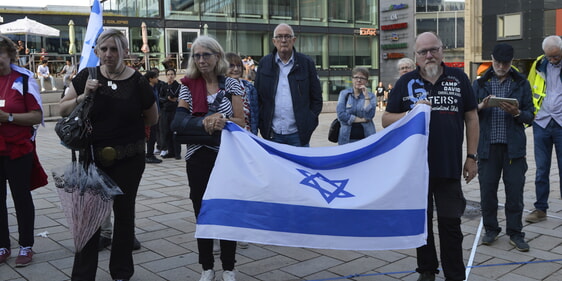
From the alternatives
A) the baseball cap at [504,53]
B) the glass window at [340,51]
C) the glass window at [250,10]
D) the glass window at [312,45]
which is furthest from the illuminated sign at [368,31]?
the baseball cap at [504,53]

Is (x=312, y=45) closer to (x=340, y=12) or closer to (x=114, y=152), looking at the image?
(x=340, y=12)

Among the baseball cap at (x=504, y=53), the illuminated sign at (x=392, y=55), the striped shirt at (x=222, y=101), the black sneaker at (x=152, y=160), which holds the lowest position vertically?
the black sneaker at (x=152, y=160)

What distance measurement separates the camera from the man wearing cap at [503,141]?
5.28m

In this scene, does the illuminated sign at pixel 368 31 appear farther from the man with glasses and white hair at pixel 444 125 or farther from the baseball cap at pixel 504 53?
the man with glasses and white hair at pixel 444 125

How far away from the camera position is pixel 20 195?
16.2ft

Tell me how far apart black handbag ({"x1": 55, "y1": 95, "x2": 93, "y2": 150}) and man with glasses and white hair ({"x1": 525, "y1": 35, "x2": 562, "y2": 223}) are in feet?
15.9

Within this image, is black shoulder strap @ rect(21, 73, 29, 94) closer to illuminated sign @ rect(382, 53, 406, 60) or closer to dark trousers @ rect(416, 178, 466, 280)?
dark trousers @ rect(416, 178, 466, 280)

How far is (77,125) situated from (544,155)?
5.27 m

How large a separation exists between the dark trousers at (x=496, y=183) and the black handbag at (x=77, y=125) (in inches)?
151

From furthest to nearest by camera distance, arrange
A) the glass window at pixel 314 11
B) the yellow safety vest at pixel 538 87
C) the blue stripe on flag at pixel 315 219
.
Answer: the glass window at pixel 314 11
the yellow safety vest at pixel 538 87
the blue stripe on flag at pixel 315 219

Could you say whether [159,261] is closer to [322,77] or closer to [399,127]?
[399,127]

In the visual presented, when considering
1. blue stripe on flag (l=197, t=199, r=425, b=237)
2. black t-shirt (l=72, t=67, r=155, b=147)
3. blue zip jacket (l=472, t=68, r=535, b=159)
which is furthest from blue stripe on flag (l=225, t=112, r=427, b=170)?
blue zip jacket (l=472, t=68, r=535, b=159)

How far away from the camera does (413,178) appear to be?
3.70 m

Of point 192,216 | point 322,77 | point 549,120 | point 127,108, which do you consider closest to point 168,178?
point 192,216
